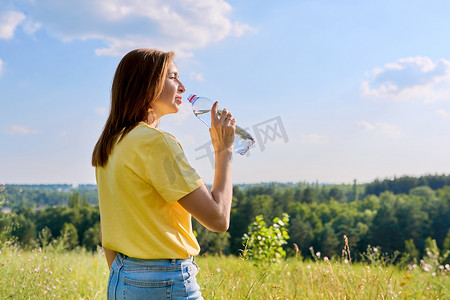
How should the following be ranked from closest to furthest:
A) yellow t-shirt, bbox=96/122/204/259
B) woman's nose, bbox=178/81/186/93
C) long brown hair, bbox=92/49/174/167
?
yellow t-shirt, bbox=96/122/204/259
long brown hair, bbox=92/49/174/167
woman's nose, bbox=178/81/186/93

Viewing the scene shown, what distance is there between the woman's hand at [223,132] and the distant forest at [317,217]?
34.2 metres

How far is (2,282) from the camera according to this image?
156 inches

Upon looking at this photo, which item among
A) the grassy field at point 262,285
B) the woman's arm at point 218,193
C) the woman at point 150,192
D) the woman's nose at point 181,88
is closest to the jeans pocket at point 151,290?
the woman at point 150,192

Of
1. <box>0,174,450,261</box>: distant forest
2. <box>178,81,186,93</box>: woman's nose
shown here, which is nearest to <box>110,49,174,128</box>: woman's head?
<box>178,81,186,93</box>: woman's nose

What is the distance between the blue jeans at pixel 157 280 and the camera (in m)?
1.48

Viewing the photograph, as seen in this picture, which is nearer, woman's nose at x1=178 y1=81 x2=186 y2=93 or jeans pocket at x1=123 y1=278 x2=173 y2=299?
jeans pocket at x1=123 y1=278 x2=173 y2=299

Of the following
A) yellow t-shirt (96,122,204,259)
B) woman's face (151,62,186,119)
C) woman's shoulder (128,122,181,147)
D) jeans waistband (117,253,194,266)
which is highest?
woman's face (151,62,186,119)

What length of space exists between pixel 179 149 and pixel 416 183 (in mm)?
62946

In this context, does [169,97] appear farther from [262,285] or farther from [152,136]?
[262,285]

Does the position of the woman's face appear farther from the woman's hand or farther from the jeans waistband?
the jeans waistband

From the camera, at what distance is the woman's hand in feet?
5.50

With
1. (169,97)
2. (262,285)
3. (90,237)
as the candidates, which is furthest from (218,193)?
(90,237)

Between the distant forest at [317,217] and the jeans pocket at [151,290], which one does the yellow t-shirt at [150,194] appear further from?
the distant forest at [317,217]

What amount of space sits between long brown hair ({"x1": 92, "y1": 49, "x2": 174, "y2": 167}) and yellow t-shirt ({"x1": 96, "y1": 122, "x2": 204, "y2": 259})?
0.36 feet
